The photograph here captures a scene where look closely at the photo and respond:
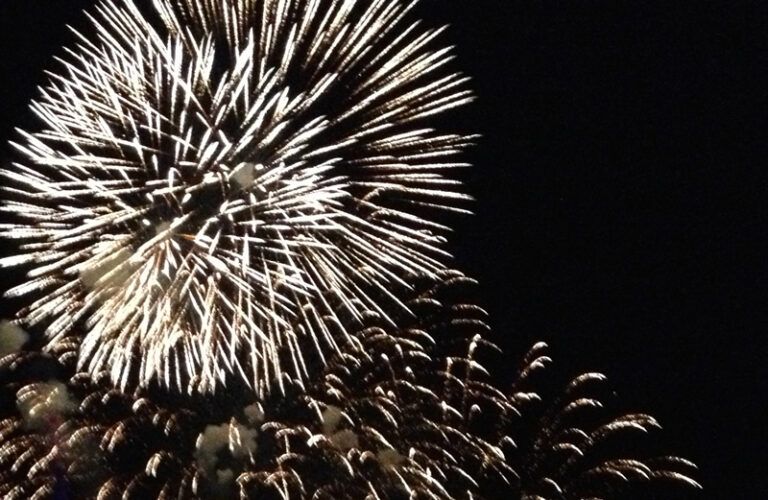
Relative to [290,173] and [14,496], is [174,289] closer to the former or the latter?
[290,173]

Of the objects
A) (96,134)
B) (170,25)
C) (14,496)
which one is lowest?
(14,496)

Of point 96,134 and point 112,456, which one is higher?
point 96,134

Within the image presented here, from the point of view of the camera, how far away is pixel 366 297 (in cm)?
944

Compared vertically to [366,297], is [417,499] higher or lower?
lower

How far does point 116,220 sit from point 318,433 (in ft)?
8.59

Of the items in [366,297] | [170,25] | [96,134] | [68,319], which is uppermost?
[170,25]

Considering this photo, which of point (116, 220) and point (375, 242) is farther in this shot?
point (375, 242)

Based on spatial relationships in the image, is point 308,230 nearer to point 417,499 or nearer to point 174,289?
point 174,289

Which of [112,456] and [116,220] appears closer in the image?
[116,220]

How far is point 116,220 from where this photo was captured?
29.3 feet

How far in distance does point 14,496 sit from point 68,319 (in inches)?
67.6

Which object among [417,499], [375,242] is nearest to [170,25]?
[375,242]

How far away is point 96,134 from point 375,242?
2570 millimetres

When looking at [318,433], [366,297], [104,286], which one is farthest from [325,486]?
[104,286]
